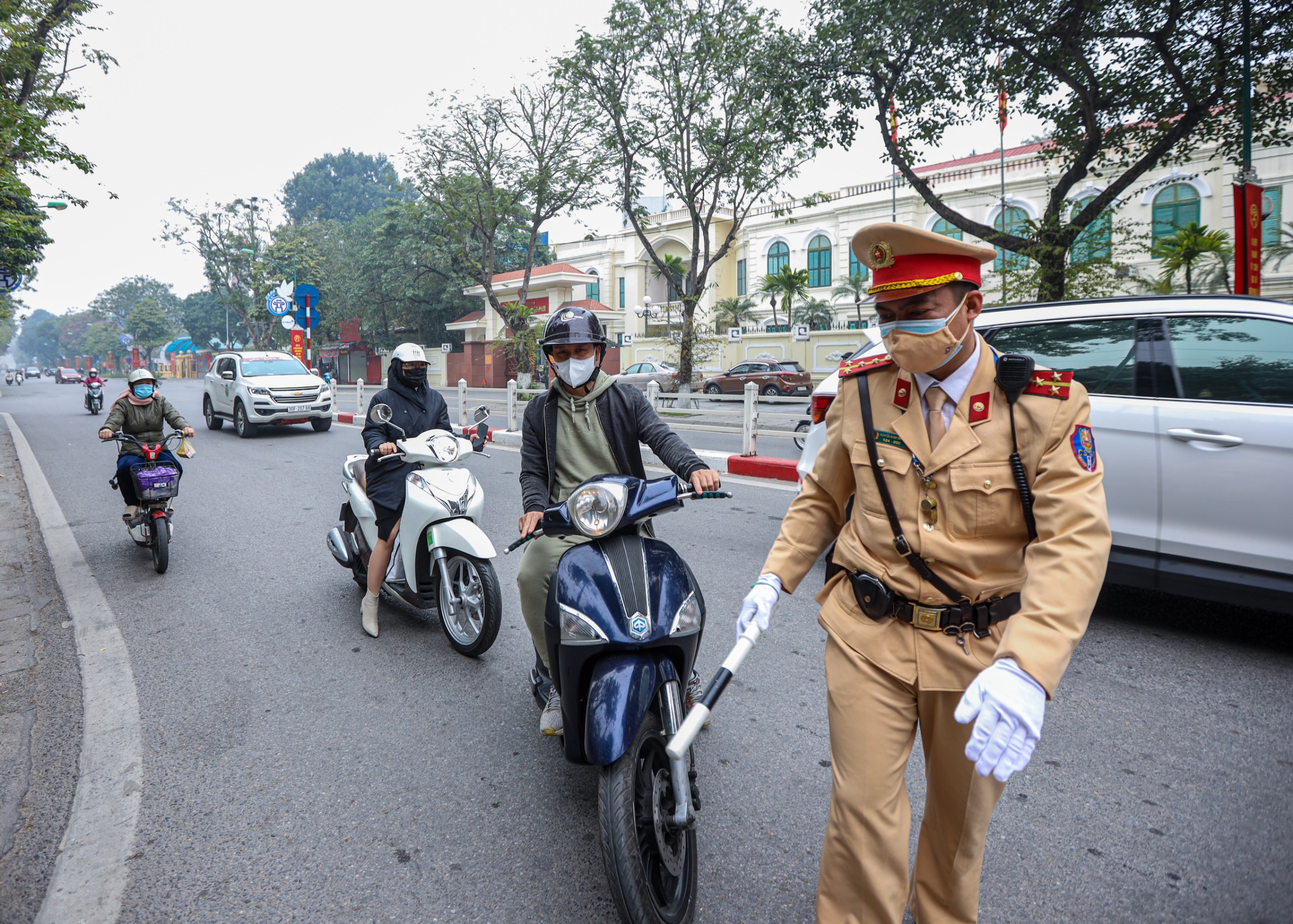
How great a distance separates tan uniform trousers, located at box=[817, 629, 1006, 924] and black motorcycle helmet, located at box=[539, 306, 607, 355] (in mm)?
1539

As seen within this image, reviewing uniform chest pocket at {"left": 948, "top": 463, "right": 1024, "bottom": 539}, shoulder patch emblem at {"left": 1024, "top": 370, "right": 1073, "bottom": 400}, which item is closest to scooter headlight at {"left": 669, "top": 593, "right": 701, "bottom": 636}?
uniform chest pocket at {"left": 948, "top": 463, "right": 1024, "bottom": 539}

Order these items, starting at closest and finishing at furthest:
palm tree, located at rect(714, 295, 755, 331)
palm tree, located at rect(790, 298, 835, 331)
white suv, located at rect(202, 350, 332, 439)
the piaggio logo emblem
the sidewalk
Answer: the piaggio logo emblem
the sidewalk
white suv, located at rect(202, 350, 332, 439)
palm tree, located at rect(790, 298, 835, 331)
palm tree, located at rect(714, 295, 755, 331)

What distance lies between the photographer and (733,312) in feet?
133

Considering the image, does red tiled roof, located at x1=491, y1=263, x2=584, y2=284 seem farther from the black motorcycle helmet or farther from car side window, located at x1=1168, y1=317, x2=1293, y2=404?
the black motorcycle helmet

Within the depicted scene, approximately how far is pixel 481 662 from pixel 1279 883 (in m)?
3.27

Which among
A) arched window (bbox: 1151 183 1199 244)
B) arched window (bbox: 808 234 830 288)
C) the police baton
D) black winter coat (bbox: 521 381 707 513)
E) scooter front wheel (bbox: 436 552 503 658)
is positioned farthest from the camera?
arched window (bbox: 808 234 830 288)

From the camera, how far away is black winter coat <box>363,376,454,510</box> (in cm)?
460

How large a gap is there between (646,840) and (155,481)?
18.0 ft

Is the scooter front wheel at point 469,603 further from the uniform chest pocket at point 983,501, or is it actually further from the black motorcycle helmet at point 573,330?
the uniform chest pocket at point 983,501

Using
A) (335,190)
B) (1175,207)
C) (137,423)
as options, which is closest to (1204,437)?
(137,423)

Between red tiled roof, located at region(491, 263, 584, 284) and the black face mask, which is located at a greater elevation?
red tiled roof, located at region(491, 263, 584, 284)

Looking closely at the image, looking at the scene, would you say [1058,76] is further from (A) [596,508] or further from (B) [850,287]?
(B) [850,287]

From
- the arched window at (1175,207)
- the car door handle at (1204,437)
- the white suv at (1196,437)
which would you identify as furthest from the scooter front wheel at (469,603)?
the arched window at (1175,207)

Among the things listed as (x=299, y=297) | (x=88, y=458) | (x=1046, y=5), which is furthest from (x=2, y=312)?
(x=1046, y=5)
